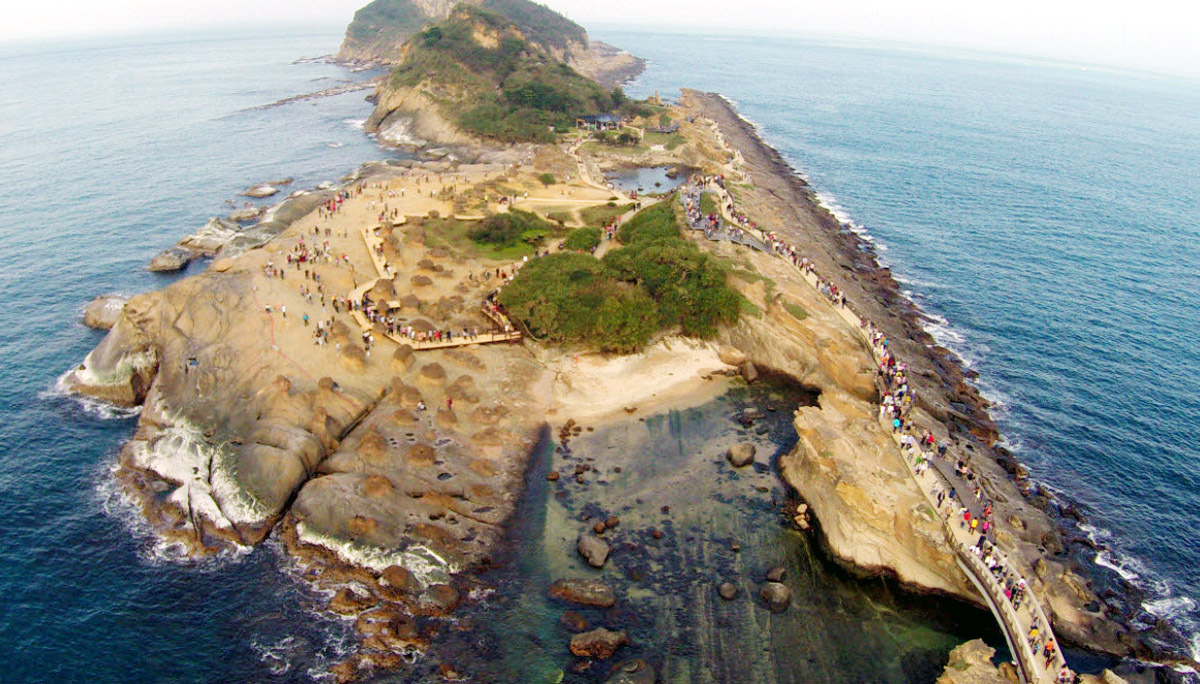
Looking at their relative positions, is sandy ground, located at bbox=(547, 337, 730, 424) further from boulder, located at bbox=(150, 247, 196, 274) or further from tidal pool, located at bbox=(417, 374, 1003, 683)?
boulder, located at bbox=(150, 247, 196, 274)

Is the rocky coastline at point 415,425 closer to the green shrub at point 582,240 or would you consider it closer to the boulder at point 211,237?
the green shrub at point 582,240

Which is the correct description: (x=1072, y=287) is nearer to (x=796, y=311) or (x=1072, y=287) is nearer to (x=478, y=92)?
(x=796, y=311)

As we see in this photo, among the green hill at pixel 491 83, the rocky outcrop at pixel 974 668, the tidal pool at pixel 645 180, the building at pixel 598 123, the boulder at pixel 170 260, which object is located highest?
the green hill at pixel 491 83

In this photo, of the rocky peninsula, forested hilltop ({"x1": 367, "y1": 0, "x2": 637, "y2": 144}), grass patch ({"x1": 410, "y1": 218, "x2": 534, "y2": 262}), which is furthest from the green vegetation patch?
forested hilltop ({"x1": 367, "y1": 0, "x2": 637, "y2": 144})

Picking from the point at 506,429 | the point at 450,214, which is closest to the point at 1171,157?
the point at 450,214

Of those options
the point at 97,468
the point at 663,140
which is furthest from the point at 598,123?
the point at 97,468

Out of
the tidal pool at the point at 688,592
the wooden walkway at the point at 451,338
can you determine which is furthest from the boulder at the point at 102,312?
the tidal pool at the point at 688,592

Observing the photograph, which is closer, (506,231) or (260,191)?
(506,231)
